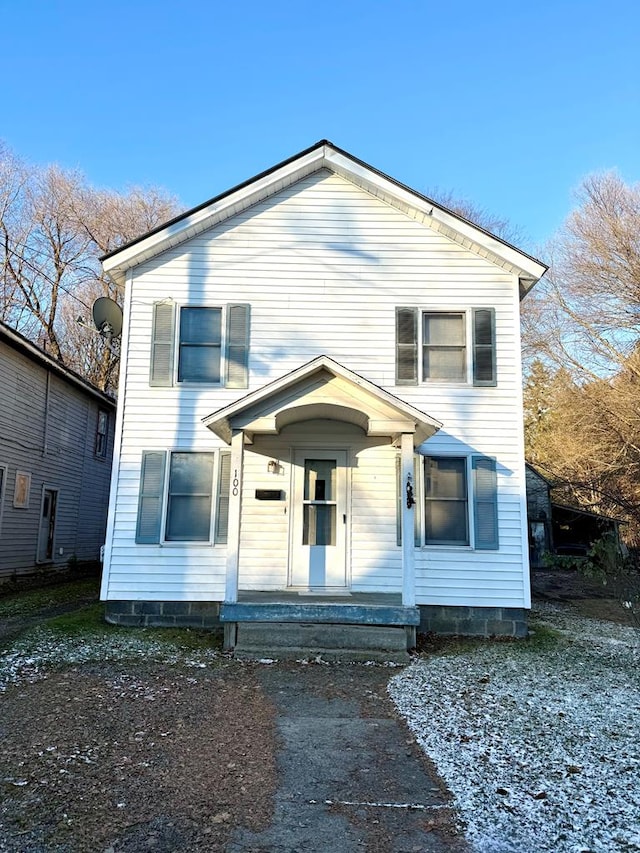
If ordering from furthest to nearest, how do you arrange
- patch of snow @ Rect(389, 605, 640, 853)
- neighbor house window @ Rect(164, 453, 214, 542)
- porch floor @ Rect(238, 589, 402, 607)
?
neighbor house window @ Rect(164, 453, 214, 542) < porch floor @ Rect(238, 589, 402, 607) < patch of snow @ Rect(389, 605, 640, 853)

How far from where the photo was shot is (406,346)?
9117 mm

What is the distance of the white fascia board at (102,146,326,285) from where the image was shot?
354 inches

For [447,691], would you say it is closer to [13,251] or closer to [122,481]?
[122,481]

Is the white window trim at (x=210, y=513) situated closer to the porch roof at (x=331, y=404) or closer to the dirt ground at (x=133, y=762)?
the porch roof at (x=331, y=404)

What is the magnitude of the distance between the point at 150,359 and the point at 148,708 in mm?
5163

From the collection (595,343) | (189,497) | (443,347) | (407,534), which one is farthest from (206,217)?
(595,343)

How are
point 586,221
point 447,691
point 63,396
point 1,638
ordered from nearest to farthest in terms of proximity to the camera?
1. point 447,691
2. point 1,638
3. point 63,396
4. point 586,221

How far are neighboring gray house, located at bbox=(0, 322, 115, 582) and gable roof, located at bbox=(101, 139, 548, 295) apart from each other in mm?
4807

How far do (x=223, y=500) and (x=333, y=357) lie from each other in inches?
104

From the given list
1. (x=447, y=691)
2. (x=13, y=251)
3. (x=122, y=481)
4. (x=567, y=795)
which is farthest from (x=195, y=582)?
(x=13, y=251)

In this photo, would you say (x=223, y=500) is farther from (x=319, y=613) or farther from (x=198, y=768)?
(x=198, y=768)

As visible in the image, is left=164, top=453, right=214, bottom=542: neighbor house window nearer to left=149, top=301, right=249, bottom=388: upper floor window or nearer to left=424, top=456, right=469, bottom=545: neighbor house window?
left=149, top=301, right=249, bottom=388: upper floor window

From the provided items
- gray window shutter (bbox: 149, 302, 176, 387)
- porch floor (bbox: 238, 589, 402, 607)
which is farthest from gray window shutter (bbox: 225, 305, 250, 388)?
porch floor (bbox: 238, 589, 402, 607)

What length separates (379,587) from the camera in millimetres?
8680
